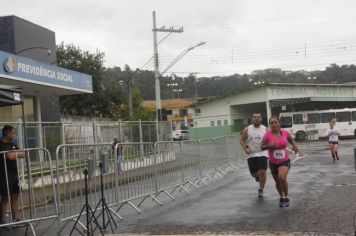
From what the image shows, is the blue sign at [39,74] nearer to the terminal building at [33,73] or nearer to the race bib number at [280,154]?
the terminal building at [33,73]

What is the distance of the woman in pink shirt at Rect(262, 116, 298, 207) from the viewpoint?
1003 centimetres

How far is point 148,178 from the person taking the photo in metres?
11.5

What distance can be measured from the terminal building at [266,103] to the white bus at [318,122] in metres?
5.93

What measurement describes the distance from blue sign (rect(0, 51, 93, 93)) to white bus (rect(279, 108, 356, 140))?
29189mm

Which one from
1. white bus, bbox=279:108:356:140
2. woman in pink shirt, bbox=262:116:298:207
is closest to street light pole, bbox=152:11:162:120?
white bus, bbox=279:108:356:140

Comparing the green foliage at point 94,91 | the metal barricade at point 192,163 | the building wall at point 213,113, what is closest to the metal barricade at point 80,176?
the metal barricade at point 192,163

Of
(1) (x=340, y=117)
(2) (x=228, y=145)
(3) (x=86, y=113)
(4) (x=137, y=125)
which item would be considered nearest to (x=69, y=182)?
(2) (x=228, y=145)

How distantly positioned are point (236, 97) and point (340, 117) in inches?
632

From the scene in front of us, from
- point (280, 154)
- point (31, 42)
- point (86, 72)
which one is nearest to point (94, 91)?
point (86, 72)

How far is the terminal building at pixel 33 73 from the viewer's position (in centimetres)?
1836

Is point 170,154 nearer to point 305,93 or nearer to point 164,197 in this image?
point 164,197

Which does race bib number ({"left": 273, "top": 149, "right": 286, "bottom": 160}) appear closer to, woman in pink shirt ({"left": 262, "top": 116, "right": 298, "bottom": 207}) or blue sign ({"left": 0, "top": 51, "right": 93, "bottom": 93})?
woman in pink shirt ({"left": 262, "top": 116, "right": 298, "bottom": 207})

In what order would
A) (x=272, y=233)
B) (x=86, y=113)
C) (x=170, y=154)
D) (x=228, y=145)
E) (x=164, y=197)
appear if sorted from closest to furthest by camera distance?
1. (x=272, y=233)
2. (x=164, y=197)
3. (x=170, y=154)
4. (x=228, y=145)
5. (x=86, y=113)

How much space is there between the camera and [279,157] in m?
10.2
